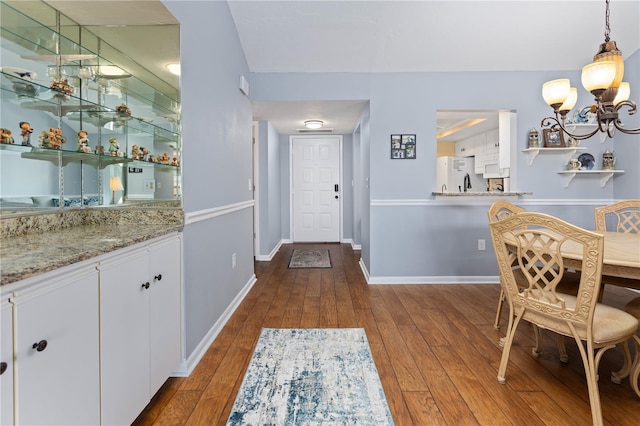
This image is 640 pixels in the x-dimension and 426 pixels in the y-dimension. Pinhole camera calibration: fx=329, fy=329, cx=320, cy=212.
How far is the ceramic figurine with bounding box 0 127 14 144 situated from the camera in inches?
52.8

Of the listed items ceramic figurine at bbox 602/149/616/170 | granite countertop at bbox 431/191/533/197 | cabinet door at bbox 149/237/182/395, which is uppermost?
ceramic figurine at bbox 602/149/616/170

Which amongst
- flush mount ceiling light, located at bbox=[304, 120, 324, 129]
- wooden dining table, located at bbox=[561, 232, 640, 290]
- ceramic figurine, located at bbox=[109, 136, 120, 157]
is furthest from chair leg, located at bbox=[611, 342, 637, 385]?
flush mount ceiling light, located at bbox=[304, 120, 324, 129]

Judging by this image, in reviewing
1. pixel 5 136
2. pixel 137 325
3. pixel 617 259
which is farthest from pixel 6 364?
pixel 617 259

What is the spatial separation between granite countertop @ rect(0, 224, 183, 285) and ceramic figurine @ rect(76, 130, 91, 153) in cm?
46

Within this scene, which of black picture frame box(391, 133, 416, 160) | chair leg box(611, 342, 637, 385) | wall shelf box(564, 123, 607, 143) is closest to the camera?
chair leg box(611, 342, 637, 385)

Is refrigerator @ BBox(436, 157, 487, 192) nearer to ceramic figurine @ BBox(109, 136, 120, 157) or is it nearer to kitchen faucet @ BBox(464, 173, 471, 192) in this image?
kitchen faucet @ BBox(464, 173, 471, 192)

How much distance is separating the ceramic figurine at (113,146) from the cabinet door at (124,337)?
3.02 ft

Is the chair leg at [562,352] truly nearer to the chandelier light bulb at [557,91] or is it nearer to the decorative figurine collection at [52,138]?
the chandelier light bulb at [557,91]

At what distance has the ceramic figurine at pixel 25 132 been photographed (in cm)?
146

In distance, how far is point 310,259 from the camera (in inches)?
191

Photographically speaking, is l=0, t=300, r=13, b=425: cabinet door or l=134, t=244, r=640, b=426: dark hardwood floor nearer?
l=0, t=300, r=13, b=425: cabinet door

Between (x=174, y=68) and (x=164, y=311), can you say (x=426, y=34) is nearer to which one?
(x=174, y=68)

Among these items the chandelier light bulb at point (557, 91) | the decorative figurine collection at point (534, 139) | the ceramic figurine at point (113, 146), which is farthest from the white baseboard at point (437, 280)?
the ceramic figurine at point (113, 146)

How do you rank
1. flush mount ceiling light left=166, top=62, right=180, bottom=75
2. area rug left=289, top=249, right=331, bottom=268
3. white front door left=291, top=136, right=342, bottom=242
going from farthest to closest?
white front door left=291, top=136, right=342, bottom=242, area rug left=289, top=249, right=331, bottom=268, flush mount ceiling light left=166, top=62, right=180, bottom=75
